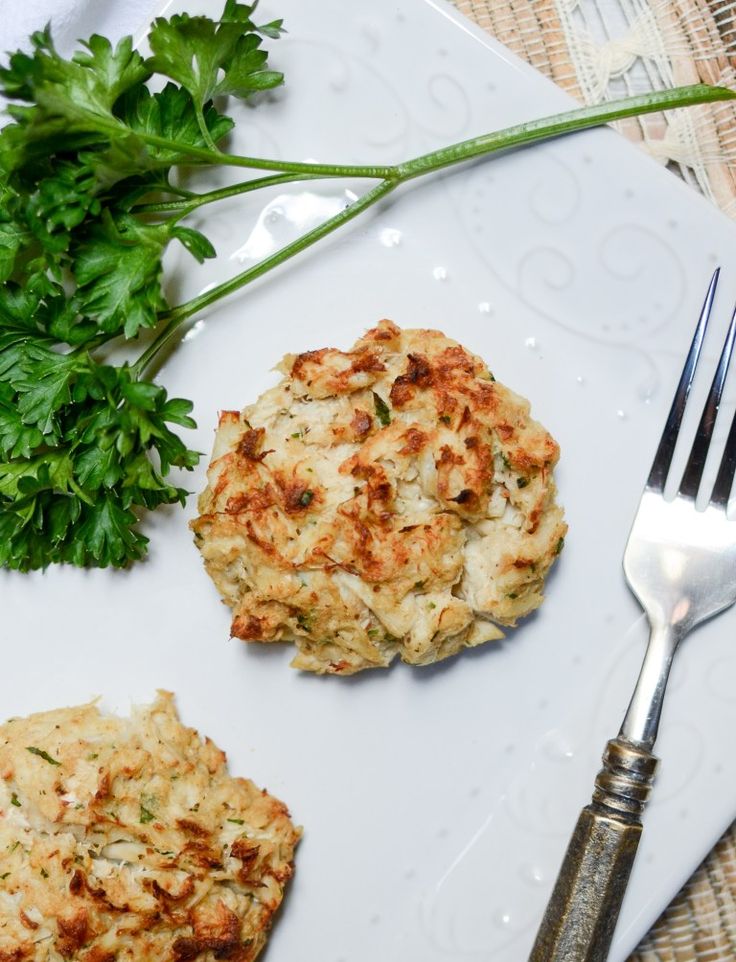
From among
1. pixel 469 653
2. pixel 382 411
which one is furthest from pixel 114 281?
pixel 469 653

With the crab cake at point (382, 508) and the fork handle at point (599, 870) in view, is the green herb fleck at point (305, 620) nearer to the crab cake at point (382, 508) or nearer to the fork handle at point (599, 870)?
the crab cake at point (382, 508)

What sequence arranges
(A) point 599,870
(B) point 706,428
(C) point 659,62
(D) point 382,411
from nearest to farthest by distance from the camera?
1. (A) point 599,870
2. (D) point 382,411
3. (B) point 706,428
4. (C) point 659,62

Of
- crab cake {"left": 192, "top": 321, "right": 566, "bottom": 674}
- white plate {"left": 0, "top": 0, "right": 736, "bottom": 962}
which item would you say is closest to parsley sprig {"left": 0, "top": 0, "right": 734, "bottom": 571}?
white plate {"left": 0, "top": 0, "right": 736, "bottom": 962}

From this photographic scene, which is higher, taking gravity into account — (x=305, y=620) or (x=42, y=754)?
(x=305, y=620)

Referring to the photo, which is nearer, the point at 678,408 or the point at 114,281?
the point at 114,281

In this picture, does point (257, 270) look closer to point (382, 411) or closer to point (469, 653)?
point (382, 411)

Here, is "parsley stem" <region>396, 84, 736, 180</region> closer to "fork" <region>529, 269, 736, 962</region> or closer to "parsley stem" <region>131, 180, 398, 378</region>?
"parsley stem" <region>131, 180, 398, 378</region>
